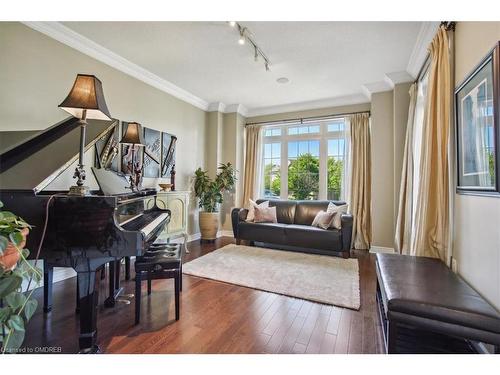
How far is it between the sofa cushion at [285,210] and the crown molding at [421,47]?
2753mm

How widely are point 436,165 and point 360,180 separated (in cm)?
216

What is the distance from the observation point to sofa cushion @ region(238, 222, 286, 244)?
13.8 ft

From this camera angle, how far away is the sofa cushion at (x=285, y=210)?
466cm

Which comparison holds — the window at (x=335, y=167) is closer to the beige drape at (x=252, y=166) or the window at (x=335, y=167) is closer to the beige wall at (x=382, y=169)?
the beige wall at (x=382, y=169)

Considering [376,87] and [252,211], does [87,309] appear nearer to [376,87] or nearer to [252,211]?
[252,211]

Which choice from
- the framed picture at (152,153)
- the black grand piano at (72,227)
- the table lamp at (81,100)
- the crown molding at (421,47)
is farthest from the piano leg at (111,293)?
the crown molding at (421,47)

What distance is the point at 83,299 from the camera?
58.8 inches

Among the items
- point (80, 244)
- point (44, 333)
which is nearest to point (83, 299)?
point (80, 244)

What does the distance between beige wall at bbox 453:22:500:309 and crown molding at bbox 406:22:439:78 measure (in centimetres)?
51

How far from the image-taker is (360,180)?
4449 millimetres

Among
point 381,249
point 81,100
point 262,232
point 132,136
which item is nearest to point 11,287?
point 81,100

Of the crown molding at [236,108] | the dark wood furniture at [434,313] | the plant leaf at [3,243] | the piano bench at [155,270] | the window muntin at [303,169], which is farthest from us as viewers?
the crown molding at [236,108]
